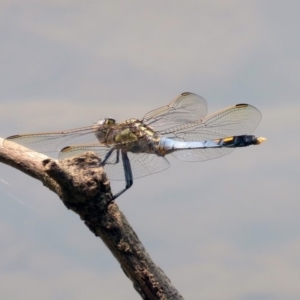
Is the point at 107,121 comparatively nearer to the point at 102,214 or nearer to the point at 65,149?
the point at 65,149

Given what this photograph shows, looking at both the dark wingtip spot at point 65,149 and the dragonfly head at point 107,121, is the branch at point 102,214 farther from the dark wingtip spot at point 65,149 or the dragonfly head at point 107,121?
the dragonfly head at point 107,121

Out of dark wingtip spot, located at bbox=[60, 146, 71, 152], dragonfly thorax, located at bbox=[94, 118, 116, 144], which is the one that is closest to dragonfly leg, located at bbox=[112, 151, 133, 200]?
dragonfly thorax, located at bbox=[94, 118, 116, 144]

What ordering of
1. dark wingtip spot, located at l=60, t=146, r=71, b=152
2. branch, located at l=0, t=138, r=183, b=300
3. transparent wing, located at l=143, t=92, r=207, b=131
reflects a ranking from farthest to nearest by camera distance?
transparent wing, located at l=143, t=92, r=207, b=131 < dark wingtip spot, located at l=60, t=146, r=71, b=152 < branch, located at l=0, t=138, r=183, b=300

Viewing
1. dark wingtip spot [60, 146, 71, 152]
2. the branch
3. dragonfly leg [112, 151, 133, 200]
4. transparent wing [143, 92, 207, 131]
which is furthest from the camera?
transparent wing [143, 92, 207, 131]

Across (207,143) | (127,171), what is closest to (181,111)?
(207,143)

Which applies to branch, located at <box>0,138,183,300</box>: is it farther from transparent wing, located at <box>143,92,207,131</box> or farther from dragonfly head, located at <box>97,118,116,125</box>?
transparent wing, located at <box>143,92,207,131</box>

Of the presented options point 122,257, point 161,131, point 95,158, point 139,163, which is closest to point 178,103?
point 161,131
